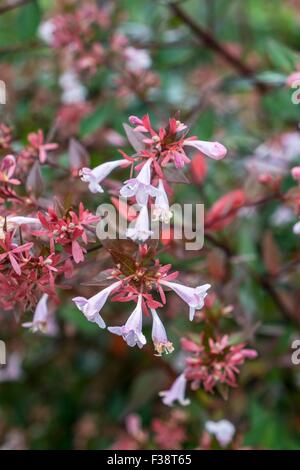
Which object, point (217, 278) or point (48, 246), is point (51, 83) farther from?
point (48, 246)

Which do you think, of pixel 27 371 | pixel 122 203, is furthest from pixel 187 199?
pixel 27 371

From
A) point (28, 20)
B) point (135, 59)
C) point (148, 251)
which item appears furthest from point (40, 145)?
point (28, 20)

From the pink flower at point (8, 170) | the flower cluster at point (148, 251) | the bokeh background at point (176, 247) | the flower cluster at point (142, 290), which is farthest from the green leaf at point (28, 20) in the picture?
the flower cluster at point (142, 290)

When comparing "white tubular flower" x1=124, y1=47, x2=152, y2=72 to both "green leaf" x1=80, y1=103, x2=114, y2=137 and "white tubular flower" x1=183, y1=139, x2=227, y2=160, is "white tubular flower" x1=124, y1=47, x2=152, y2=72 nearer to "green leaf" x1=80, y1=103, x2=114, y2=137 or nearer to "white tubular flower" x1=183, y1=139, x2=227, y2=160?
"green leaf" x1=80, y1=103, x2=114, y2=137

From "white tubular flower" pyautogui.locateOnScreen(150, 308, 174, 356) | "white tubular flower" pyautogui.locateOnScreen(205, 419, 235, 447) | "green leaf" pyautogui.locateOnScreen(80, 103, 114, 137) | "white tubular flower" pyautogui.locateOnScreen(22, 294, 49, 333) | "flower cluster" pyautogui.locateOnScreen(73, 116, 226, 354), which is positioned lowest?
"white tubular flower" pyautogui.locateOnScreen(205, 419, 235, 447)

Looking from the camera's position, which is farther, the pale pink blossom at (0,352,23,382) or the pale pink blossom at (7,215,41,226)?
the pale pink blossom at (0,352,23,382)

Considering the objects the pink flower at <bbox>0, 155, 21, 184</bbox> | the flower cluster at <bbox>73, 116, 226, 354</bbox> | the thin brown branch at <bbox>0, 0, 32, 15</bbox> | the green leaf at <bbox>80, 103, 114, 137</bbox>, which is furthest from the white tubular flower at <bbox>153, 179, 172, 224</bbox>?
the thin brown branch at <bbox>0, 0, 32, 15</bbox>
